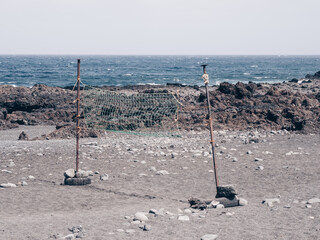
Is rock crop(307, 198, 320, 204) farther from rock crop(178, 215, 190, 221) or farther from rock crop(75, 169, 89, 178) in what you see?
rock crop(75, 169, 89, 178)

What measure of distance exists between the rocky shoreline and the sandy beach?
17 cm

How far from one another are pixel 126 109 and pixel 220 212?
1276cm

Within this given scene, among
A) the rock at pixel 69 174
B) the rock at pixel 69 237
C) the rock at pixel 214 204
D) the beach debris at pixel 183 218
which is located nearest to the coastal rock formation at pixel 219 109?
the rock at pixel 69 174

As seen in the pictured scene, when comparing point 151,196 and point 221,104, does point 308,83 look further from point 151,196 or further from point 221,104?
point 151,196

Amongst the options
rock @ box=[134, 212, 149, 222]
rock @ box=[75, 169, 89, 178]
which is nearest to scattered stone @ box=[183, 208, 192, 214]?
rock @ box=[134, 212, 149, 222]

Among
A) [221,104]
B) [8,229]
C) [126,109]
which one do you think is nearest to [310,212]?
[8,229]

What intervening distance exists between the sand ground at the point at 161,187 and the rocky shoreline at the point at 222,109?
2.51 meters

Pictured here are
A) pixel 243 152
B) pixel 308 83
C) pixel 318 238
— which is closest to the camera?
pixel 318 238

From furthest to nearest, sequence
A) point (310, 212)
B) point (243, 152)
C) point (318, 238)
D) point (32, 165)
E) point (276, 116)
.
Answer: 1. point (276, 116)
2. point (243, 152)
3. point (32, 165)
4. point (310, 212)
5. point (318, 238)

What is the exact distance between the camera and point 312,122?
17922 millimetres

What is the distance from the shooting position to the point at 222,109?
22.5 metres

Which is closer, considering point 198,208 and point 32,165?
point 198,208

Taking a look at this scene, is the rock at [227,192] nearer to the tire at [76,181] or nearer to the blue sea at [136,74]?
the tire at [76,181]

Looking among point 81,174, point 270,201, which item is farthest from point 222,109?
point 270,201
